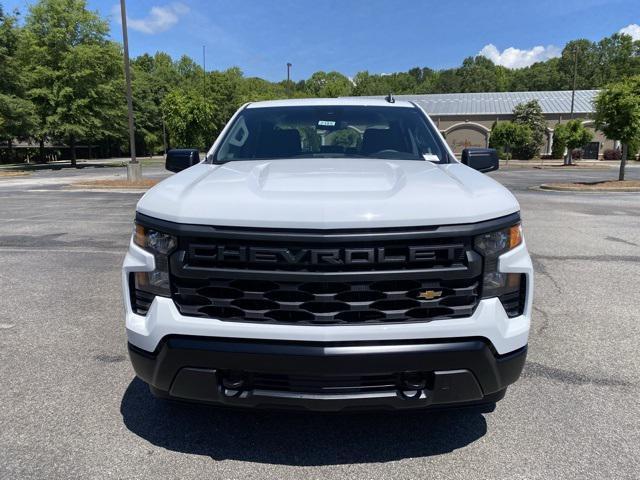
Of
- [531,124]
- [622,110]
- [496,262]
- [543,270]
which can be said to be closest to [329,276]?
[496,262]

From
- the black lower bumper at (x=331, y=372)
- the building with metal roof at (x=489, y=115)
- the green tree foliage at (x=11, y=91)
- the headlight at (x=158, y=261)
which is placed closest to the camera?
the black lower bumper at (x=331, y=372)

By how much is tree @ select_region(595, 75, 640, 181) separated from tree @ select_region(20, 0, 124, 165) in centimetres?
3242

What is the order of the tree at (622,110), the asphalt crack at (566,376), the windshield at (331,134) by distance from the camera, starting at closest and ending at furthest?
1. the asphalt crack at (566,376)
2. the windshield at (331,134)
3. the tree at (622,110)

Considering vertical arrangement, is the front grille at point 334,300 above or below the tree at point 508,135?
below

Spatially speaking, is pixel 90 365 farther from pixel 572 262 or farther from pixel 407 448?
pixel 572 262

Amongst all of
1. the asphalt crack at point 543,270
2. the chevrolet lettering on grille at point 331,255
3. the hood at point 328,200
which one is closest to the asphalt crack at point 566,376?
the hood at point 328,200

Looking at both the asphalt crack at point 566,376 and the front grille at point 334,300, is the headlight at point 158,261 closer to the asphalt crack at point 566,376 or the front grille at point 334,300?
the front grille at point 334,300

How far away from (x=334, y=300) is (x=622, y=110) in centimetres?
2185

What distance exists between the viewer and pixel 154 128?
65.1 metres

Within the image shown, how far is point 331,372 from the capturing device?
2098 millimetres

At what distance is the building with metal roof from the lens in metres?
56.3

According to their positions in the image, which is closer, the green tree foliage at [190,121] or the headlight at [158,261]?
the headlight at [158,261]

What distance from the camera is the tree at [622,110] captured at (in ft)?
63.5

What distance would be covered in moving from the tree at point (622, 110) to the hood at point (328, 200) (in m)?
20.7
